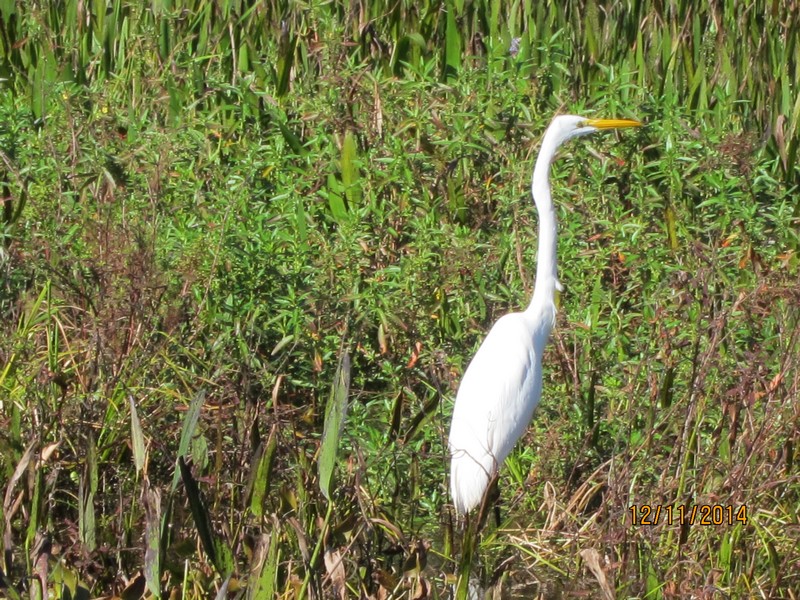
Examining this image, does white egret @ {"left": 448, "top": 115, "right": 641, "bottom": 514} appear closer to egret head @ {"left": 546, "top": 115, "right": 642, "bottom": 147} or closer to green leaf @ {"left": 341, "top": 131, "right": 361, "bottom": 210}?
egret head @ {"left": 546, "top": 115, "right": 642, "bottom": 147}

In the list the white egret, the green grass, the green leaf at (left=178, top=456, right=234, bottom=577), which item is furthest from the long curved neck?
the green leaf at (left=178, top=456, right=234, bottom=577)

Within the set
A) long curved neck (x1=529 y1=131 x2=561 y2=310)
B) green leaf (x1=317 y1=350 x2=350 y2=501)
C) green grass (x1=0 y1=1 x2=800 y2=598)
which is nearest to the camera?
green leaf (x1=317 y1=350 x2=350 y2=501)

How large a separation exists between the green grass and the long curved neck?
0.51 feet

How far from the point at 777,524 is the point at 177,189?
192cm

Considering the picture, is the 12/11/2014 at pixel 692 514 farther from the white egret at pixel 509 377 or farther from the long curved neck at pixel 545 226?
the long curved neck at pixel 545 226

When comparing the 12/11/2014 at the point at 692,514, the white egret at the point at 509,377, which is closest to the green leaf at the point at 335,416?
the 12/11/2014 at the point at 692,514

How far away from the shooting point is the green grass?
2258mm

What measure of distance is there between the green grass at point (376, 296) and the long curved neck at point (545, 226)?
0.51ft

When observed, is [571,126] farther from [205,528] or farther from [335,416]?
[205,528]

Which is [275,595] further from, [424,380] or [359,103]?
[359,103]

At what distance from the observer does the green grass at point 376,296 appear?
226 cm

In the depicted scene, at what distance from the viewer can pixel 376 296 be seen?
3314 mm

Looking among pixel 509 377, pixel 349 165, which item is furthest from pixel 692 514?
pixel 349 165

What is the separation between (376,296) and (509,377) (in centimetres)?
50
